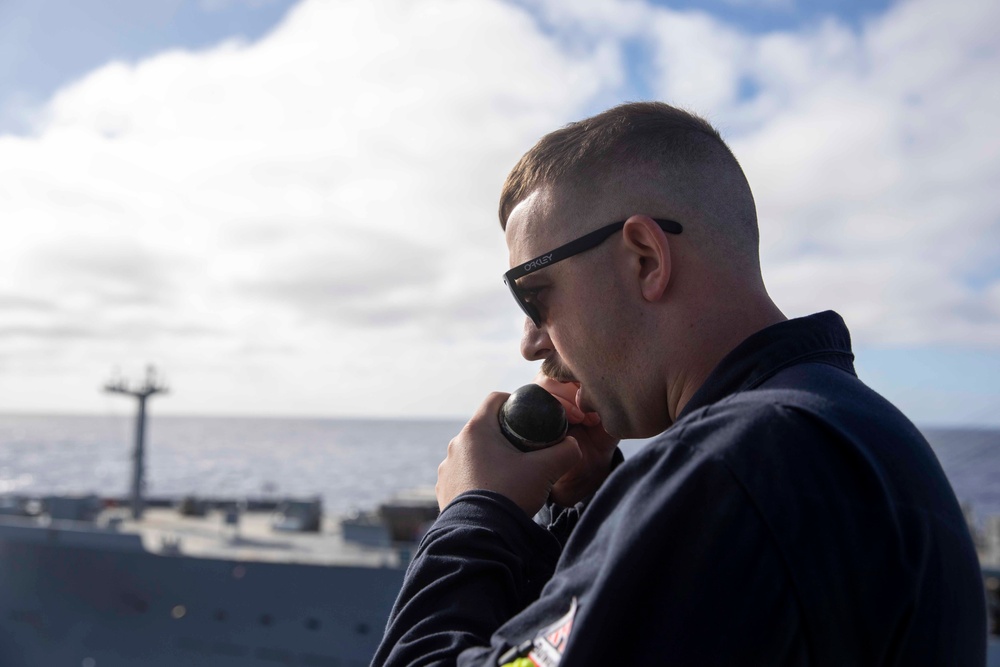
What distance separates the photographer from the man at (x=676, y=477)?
949 millimetres

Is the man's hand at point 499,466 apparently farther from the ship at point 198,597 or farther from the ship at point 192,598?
the ship at point 198,597

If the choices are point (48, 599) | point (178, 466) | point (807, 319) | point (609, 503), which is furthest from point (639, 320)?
point (178, 466)

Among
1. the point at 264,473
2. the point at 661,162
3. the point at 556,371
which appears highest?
the point at 661,162

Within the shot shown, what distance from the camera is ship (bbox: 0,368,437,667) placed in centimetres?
1494

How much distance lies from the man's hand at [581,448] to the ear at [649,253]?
1.70ft

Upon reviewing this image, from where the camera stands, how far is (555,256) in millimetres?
1467

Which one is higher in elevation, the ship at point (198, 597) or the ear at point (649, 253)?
the ear at point (649, 253)

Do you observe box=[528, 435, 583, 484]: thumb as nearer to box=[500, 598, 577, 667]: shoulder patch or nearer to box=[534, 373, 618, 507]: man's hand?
box=[534, 373, 618, 507]: man's hand

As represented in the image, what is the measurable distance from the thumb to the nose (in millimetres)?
212

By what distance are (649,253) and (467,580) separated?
702 mm

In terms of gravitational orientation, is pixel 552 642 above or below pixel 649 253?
below

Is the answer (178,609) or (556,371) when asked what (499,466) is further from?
(178,609)

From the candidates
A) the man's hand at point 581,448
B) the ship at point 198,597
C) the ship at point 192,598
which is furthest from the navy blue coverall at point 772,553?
the ship at point 198,597

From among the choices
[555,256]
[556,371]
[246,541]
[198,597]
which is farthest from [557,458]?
[246,541]
